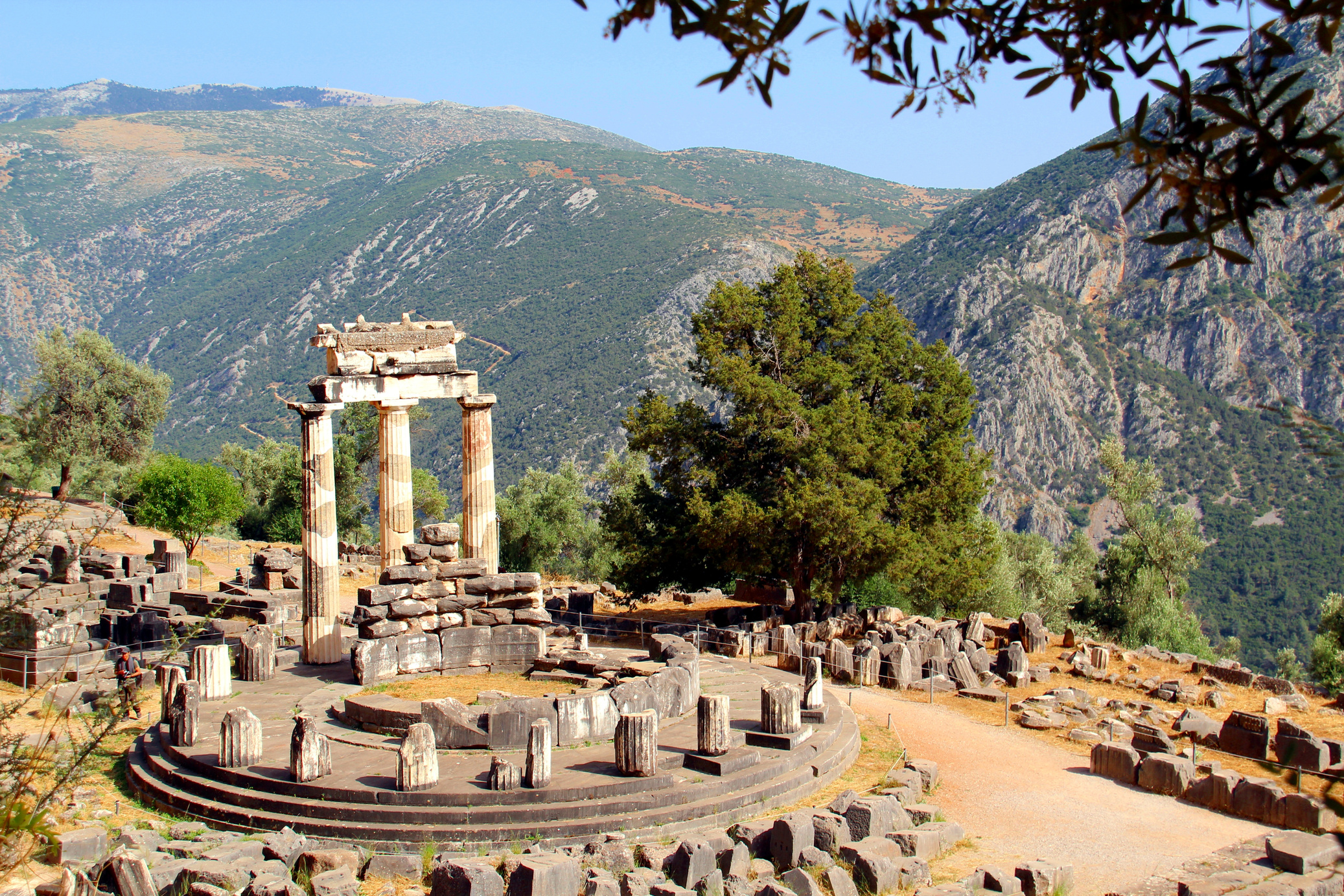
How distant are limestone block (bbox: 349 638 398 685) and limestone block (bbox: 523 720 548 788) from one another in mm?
5890

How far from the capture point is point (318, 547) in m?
20.6

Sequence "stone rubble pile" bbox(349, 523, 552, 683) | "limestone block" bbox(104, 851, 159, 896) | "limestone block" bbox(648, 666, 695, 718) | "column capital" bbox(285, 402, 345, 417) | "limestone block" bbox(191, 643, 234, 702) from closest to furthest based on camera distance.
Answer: "limestone block" bbox(104, 851, 159, 896) → "limestone block" bbox(648, 666, 695, 718) → "limestone block" bbox(191, 643, 234, 702) → "stone rubble pile" bbox(349, 523, 552, 683) → "column capital" bbox(285, 402, 345, 417)

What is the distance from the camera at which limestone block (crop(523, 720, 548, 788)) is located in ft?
44.7

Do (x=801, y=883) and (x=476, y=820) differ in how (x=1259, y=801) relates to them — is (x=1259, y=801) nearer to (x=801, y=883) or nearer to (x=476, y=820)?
(x=801, y=883)

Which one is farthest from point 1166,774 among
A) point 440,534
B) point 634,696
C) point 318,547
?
point 318,547

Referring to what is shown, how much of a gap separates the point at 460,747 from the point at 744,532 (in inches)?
424

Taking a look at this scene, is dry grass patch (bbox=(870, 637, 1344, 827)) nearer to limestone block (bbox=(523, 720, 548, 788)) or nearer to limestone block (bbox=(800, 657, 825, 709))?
limestone block (bbox=(800, 657, 825, 709))

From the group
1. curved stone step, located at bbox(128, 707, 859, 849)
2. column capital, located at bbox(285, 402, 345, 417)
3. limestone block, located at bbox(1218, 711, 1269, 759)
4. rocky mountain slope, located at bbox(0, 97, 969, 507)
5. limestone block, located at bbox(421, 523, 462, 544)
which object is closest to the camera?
curved stone step, located at bbox(128, 707, 859, 849)

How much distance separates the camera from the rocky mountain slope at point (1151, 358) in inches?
2389

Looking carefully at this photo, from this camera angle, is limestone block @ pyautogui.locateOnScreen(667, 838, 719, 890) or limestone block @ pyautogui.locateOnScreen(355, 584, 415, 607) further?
limestone block @ pyautogui.locateOnScreen(355, 584, 415, 607)

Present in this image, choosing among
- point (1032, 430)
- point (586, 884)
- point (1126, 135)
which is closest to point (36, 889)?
point (586, 884)

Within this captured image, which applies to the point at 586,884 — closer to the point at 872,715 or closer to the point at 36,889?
the point at 36,889

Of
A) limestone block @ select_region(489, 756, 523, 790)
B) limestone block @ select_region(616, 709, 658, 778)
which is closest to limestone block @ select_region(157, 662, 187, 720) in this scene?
limestone block @ select_region(489, 756, 523, 790)

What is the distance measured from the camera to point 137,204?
14338 cm
